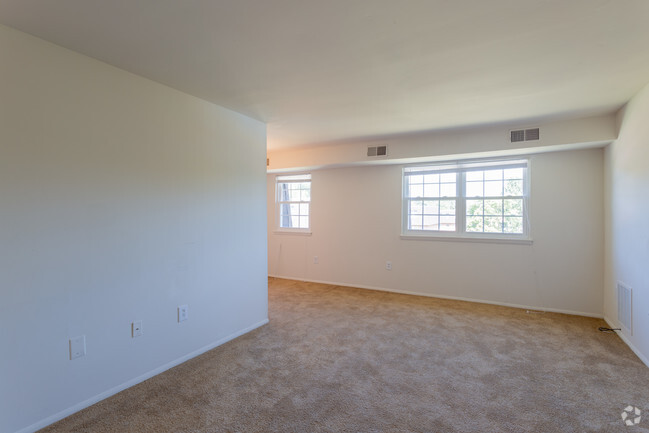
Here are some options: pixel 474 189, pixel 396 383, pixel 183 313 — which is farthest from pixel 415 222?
pixel 183 313

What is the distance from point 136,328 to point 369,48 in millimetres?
2603

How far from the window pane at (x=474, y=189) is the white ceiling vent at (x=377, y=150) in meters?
1.31

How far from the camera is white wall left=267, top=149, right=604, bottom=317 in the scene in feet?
12.9

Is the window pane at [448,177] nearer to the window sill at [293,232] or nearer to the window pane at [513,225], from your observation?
the window pane at [513,225]

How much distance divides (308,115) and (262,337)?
239cm

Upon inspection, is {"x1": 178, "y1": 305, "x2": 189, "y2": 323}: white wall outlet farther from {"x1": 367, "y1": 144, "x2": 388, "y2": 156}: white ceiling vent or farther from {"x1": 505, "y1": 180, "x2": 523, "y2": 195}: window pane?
{"x1": 505, "y1": 180, "x2": 523, "y2": 195}: window pane

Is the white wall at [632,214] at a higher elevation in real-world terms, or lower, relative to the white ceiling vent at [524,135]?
lower

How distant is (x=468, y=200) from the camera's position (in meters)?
4.64

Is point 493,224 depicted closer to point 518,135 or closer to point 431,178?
point 431,178

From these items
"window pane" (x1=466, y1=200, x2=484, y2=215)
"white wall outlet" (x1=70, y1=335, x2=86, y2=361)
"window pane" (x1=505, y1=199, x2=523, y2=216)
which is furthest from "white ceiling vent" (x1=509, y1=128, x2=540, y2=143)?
"white wall outlet" (x1=70, y1=335, x2=86, y2=361)

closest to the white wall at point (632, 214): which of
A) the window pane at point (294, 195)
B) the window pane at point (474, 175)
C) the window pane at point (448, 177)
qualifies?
the window pane at point (474, 175)

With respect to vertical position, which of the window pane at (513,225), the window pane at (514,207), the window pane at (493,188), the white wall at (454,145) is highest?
the white wall at (454,145)

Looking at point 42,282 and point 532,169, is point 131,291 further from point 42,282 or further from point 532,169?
point 532,169

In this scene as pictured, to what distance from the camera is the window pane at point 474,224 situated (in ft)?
15.0
